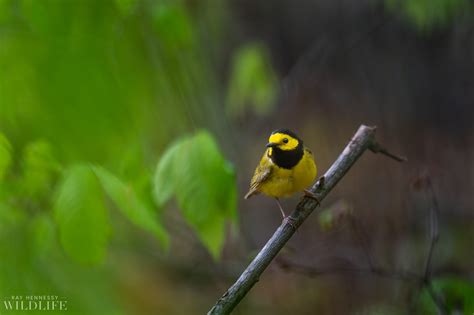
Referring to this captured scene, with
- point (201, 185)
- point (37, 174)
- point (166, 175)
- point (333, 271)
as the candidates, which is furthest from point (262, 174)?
point (37, 174)

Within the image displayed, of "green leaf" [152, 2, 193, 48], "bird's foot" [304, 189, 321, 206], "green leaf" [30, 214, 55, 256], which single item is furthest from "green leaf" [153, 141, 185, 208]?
"green leaf" [152, 2, 193, 48]

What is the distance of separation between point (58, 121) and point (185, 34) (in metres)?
2.29

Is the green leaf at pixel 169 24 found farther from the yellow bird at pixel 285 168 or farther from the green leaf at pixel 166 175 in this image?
the yellow bird at pixel 285 168

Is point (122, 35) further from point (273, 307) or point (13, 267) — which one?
Answer: point (273, 307)

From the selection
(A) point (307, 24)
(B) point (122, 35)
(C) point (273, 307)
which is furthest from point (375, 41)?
(B) point (122, 35)

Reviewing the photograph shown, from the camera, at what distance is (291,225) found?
4.39ft

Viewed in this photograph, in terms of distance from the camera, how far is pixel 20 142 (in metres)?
0.59

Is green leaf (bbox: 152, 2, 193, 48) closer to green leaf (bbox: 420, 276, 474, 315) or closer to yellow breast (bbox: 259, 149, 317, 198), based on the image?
yellow breast (bbox: 259, 149, 317, 198)

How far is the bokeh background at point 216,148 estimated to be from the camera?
474mm

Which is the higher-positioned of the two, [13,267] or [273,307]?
[273,307]

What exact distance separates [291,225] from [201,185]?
482 mm

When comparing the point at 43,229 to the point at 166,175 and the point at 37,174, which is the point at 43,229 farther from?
the point at 166,175

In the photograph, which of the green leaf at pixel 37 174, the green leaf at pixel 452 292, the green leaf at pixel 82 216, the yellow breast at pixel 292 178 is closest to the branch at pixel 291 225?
the yellow breast at pixel 292 178

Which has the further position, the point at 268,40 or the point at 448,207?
the point at 268,40
